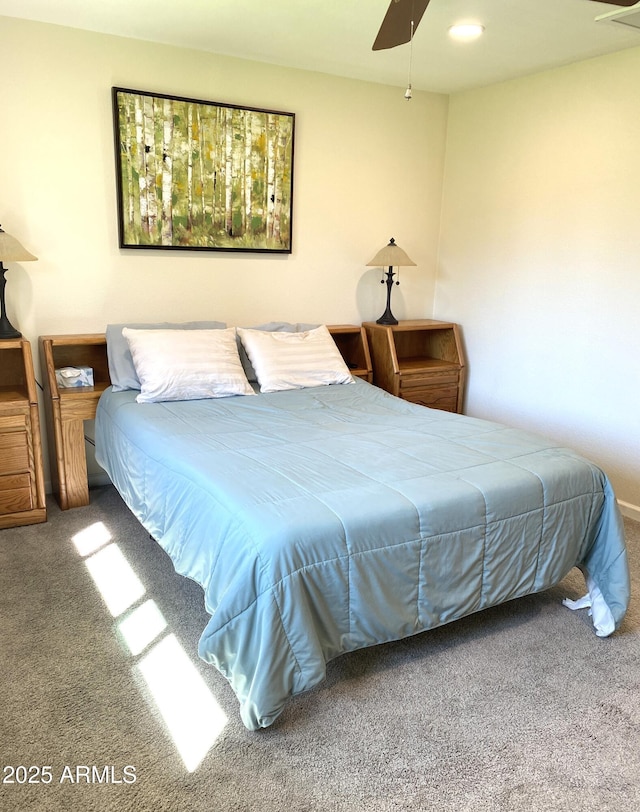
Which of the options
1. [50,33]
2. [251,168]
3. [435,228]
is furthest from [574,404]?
[50,33]

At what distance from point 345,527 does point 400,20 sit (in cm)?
187

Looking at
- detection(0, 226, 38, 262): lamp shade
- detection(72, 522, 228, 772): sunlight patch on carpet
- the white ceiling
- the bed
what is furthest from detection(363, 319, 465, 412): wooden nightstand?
detection(0, 226, 38, 262): lamp shade

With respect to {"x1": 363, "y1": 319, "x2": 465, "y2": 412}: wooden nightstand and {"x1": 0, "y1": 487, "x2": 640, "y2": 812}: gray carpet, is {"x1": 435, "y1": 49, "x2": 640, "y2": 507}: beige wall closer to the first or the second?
{"x1": 363, "y1": 319, "x2": 465, "y2": 412}: wooden nightstand

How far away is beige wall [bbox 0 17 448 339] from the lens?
3.05 metres

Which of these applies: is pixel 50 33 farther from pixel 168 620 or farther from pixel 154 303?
pixel 168 620

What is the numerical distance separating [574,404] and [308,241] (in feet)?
6.18

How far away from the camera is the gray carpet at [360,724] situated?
1.54m

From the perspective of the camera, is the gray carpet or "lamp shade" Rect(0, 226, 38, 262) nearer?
the gray carpet

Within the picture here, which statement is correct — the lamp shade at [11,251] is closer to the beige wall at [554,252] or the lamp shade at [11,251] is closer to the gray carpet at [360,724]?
the gray carpet at [360,724]

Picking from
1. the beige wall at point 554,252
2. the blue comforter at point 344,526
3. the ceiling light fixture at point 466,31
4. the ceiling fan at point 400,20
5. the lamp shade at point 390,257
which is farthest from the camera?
the lamp shade at point 390,257

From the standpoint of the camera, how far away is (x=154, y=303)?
3484mm

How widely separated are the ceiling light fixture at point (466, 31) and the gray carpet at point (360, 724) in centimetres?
256

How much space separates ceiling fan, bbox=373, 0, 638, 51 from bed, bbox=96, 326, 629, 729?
61.6 inches

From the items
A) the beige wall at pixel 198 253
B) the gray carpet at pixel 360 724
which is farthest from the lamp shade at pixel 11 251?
the gray carpet at pixel 360 724
